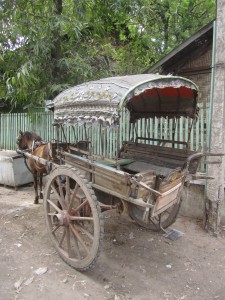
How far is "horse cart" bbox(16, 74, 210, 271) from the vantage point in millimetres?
3104

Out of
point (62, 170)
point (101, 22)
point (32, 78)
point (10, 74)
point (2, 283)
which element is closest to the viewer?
point (2, 283)

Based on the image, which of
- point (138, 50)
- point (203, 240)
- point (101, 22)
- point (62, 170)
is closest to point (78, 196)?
point (62, 170)

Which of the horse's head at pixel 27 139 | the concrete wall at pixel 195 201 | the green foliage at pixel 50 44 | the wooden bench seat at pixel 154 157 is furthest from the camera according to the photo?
the green foliage at pixel 50 44

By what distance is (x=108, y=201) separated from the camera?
12.8 ft

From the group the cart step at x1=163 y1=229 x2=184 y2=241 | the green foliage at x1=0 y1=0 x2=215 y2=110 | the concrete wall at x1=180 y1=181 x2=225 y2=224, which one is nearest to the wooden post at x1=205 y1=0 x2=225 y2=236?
the concrete wall at x1=180 y1=181 x2=225 y2=224

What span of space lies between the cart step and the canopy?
6.30 feet

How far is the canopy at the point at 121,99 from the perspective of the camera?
3.05m

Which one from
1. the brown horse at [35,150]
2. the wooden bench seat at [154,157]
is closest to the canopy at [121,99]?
the wooden bench seat at [154,157]

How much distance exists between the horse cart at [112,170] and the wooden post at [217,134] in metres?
0.67

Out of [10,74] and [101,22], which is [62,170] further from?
[101,22]

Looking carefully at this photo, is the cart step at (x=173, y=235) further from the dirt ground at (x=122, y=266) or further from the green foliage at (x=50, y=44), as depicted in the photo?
the green foliage at (x=50, y=44)

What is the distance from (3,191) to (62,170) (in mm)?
4577

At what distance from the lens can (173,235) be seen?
449 centimetres

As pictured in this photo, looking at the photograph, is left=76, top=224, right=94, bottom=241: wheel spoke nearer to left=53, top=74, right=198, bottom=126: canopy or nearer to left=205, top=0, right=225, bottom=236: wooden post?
left=53, top=74, right=198, bottom=126: canopy
